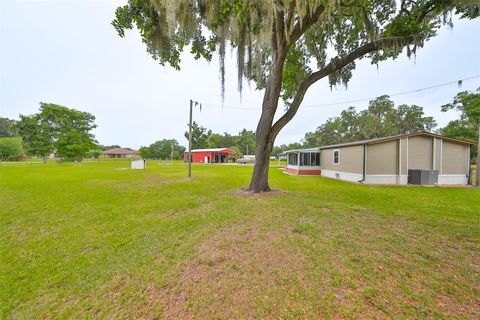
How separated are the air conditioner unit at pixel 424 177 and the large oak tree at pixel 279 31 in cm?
724

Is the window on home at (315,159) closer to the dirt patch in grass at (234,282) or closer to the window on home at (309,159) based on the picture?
the window on home at (309,159)

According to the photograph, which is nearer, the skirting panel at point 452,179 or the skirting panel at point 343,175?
the skirting panel at point 452,179

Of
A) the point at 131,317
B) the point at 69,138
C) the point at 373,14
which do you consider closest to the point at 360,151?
the point at 373,14

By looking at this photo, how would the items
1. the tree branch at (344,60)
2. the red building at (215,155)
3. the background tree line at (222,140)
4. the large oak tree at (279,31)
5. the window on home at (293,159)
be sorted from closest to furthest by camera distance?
the large oak tree at (279,31), the tree branch at (344,60), the window on home at (293,159), the red building at (215,155), the background tree line at (222,140)

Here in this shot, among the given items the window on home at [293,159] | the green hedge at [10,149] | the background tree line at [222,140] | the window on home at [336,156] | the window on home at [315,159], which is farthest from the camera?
the background tree line at [222,140]

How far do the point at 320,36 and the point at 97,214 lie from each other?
9467 millimetres

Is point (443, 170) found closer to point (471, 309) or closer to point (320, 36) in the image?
point (320, 36)

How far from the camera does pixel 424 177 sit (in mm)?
10391

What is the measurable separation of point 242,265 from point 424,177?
13.1m

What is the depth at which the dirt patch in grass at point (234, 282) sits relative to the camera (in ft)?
6.07

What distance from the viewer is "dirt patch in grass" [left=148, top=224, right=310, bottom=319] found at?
185 centimetres

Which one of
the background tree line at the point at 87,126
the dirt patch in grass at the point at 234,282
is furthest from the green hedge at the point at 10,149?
the dirt patch in grass at the point at 234,282

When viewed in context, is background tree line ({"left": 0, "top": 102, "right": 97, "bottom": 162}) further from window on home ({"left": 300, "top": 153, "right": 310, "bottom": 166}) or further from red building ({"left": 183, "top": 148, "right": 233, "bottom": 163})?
window on home ({"left": 300, "top": 153, "right": 310, "bottom": 166})

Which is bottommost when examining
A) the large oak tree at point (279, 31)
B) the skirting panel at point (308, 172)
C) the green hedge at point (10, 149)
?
the skirting panel at point (308, 172)
